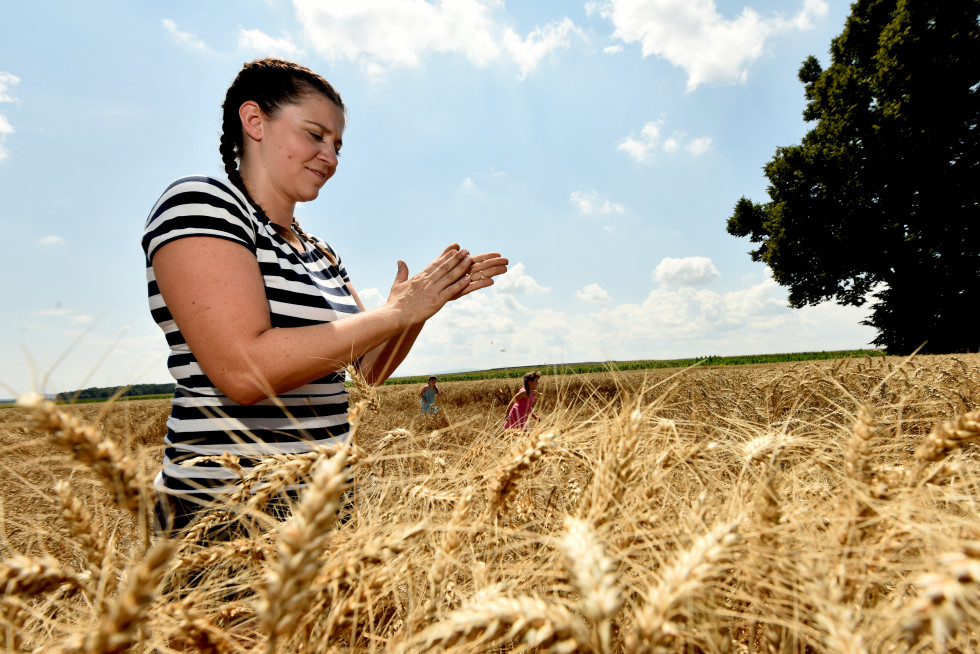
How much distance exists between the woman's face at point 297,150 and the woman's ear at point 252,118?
2cm

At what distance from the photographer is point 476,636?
2.01 feet

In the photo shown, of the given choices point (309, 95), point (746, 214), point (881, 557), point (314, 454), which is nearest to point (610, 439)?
point (881, 557)

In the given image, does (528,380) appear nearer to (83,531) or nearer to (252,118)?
(252,118)

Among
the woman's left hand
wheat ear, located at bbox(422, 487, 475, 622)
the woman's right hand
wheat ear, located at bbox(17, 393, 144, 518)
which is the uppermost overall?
the woman's left hand

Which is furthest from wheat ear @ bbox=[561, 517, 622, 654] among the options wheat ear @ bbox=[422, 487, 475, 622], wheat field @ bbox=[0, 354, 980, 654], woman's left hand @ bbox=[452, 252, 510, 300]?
woman's left hand @ bbox=[452, 252, 510, 300]

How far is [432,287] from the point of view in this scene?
1.65 metres

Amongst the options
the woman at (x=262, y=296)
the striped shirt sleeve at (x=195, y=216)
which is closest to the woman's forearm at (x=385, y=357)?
the woman at (x=262, y=296)

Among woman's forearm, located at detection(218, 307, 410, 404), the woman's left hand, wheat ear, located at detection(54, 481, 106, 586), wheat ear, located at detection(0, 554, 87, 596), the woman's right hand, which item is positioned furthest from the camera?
the woman's left hand

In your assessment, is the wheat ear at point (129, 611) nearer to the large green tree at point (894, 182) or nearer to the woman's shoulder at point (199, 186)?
the woman's shoulder at point (199, 186)

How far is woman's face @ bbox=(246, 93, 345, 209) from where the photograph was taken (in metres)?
1.66

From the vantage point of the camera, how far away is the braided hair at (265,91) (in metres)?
1.67

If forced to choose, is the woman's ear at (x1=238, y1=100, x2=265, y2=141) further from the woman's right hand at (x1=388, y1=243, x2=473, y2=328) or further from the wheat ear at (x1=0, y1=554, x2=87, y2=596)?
the wheat ear at (x1=0, y1=554, x2=87, y2=596)

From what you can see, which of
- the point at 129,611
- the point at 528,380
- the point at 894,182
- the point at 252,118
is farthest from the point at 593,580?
the point at 894,182

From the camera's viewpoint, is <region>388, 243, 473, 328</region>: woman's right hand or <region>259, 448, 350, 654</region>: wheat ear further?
<region>388, 243, 473, 328</region>: woman's right hand
